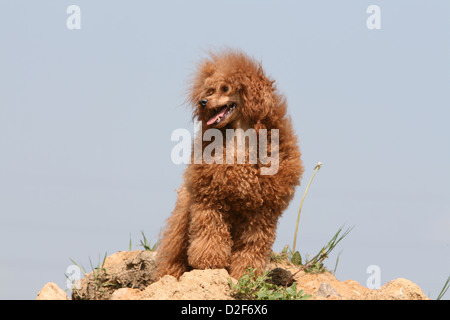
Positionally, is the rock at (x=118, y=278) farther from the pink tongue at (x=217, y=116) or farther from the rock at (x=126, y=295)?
the pink tongue at (x=217, y=116)

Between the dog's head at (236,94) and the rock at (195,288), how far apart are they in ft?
4.52

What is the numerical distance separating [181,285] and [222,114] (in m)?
1.60

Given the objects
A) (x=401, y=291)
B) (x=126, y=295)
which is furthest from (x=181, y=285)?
(x=401, y=291)

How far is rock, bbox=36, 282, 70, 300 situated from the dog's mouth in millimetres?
2109

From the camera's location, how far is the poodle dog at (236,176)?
6031 mm

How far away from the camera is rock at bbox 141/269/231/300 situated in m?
5.68

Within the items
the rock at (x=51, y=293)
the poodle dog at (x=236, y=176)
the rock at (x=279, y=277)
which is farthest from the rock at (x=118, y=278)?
the rock at (x=279, y=277)

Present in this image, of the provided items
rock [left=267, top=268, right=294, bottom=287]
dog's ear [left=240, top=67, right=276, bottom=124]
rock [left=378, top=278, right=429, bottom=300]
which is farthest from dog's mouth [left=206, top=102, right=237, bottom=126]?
rock [left=378, top=278, right=429, bottom=300]

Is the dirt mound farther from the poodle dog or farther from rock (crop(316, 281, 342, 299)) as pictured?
the poodle dog

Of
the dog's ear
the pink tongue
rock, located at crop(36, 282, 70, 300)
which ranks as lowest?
rock, located at crop(36, 282, 70, 300)

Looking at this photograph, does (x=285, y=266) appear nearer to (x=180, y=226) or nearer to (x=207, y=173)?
(x=180, y=226)

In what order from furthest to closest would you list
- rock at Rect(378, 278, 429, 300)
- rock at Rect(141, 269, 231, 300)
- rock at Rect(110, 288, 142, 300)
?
rock at Rect(110, 288, 142, 300) < rock at Rect(378, 278, 429, 300) < rock at Rect(141, 269, 231, 300)

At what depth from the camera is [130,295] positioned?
20.7 feet

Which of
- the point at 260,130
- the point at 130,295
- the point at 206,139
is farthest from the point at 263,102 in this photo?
the point at 130,295
